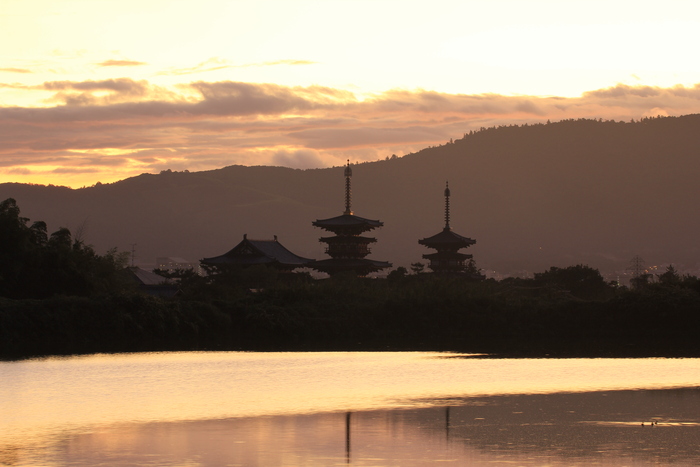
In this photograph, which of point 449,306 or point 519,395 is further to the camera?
point 449,306

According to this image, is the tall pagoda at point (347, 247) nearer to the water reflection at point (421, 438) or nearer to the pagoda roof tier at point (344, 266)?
the pagoda roof tier at point (344, 266)

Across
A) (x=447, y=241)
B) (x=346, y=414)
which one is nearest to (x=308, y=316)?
(x=346, y=414)

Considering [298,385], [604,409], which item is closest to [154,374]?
[298,385]

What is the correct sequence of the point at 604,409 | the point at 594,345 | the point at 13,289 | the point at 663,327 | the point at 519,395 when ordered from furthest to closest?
the point at 663,327
the point at 13,289
the point at 594,345
the point at 519,395
the point at 604,409

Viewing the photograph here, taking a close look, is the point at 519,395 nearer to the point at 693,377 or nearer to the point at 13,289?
the point at 693,377

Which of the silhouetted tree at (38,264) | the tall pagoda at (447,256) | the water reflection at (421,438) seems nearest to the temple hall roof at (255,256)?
the tall pagoda at (447,256)

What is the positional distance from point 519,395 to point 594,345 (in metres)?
22.1

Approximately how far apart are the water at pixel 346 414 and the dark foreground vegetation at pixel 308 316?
33.4 feet

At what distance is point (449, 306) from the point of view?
55031mm

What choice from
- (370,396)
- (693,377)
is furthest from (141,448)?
(693,377)

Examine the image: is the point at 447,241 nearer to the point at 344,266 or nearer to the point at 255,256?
the point at 344,266

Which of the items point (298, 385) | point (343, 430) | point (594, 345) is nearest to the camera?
point (343, 430)

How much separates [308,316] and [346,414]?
32022mm

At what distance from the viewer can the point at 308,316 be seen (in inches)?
2099
